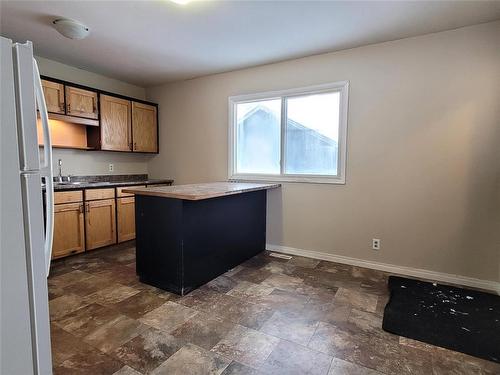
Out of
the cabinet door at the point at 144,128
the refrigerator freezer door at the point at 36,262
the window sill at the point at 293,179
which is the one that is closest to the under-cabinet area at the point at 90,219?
the cabinet door at the point at 144,128

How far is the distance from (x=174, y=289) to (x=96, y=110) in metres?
2.76

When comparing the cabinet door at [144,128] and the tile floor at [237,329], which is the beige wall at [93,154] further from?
the tile floor at [237,329]

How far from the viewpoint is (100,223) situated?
362cm

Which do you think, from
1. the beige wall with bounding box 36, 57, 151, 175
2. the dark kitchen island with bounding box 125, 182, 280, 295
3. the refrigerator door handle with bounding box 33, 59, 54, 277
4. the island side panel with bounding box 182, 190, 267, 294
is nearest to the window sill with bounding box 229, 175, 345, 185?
the island side panel with bounding box 182, 190, 267, 294

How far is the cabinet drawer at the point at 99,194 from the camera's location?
135 inches

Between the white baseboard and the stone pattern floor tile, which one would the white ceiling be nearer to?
the white baseboard

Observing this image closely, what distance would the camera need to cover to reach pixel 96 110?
3.75m

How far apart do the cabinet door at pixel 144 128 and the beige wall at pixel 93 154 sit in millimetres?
376

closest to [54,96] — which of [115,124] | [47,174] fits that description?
[115,124]

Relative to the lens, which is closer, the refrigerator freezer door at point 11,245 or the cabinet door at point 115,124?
the refrigerator freezer door at point 11,245

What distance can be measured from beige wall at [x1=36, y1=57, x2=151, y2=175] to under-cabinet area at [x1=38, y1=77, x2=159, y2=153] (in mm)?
193

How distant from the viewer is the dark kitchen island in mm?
2373

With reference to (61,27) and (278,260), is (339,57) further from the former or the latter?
(61,27)

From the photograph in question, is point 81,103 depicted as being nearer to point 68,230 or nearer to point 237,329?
point 68,230
